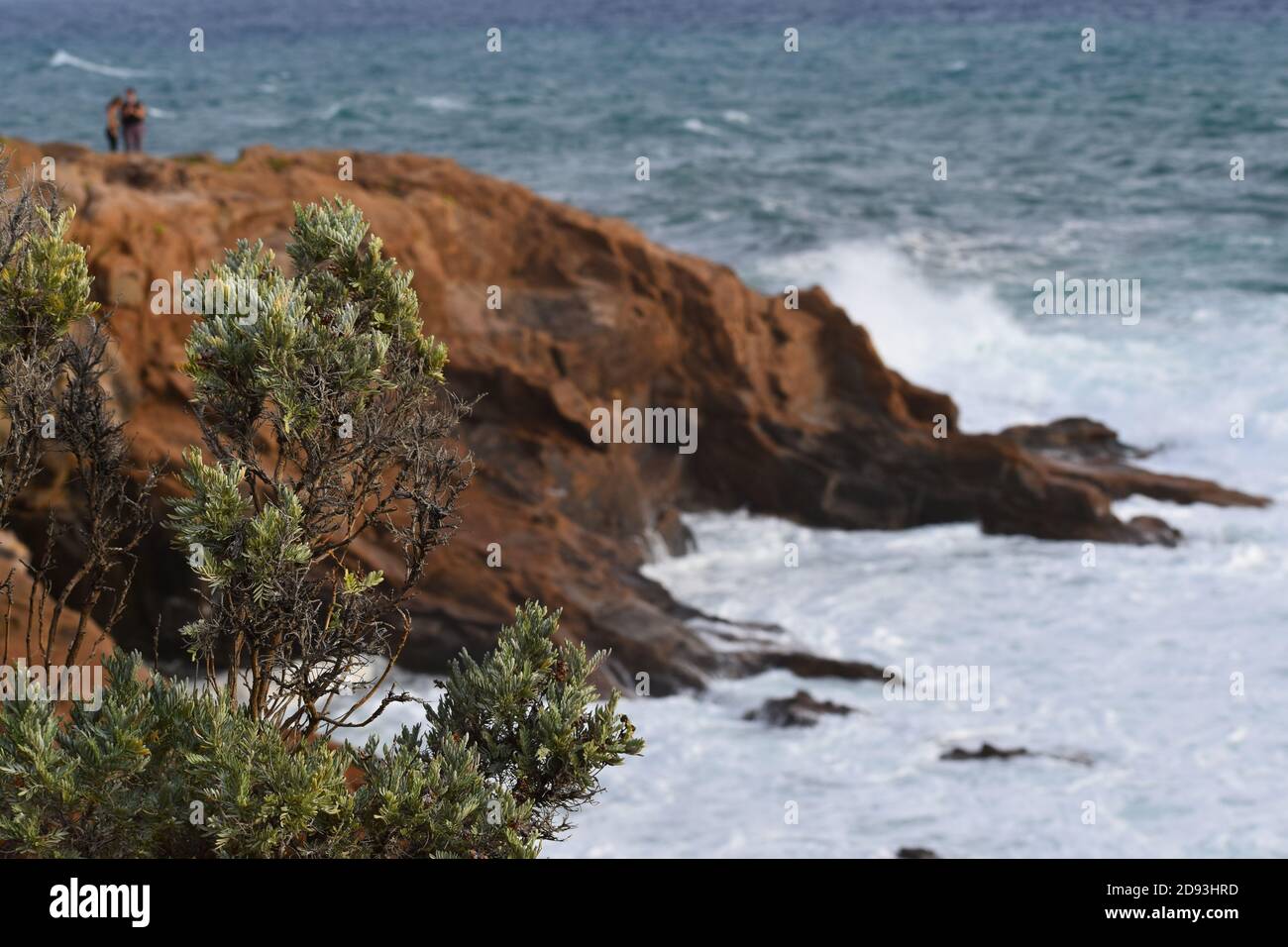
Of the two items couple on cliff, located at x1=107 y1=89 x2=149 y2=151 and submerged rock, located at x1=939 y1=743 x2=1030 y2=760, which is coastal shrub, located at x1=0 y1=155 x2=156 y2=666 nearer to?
submerged rock, located at x1=939 y1=743 x2=1030 y2=760

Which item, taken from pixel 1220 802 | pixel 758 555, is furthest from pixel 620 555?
pixel 1220 802

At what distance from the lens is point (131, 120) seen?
27.8 m

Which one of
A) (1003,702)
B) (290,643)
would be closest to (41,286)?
(290,643)

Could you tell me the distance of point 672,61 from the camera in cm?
8756

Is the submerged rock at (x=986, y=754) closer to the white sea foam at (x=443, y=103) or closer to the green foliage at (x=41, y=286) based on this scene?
the green foliage at (x=41, y=286)

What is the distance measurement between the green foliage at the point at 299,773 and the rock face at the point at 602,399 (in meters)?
10.1

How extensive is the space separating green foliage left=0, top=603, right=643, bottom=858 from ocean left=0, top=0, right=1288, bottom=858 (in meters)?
7.39

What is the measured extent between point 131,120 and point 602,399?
11.3 metres

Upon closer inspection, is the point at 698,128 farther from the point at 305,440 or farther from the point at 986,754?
the point at 305,440

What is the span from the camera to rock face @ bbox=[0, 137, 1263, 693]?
19047mm

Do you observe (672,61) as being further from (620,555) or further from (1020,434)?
(620,555)

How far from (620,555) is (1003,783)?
6887 millimetres

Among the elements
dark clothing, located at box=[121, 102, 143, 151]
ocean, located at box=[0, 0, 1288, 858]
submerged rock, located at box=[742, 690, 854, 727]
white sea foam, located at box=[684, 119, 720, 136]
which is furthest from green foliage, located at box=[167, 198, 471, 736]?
white sea foam, located at box=[684, 119, 720, 136]

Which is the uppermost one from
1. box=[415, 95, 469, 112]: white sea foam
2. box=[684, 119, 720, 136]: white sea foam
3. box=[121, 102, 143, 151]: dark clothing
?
box=[415, 95, 469, 112]: white sea foam
